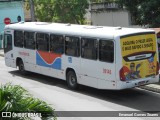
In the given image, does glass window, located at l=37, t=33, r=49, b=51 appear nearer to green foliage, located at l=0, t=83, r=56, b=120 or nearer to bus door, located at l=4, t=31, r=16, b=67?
bus door, located at l=4, t=31, r=16, b=67

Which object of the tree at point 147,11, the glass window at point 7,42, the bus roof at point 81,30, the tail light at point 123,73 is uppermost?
the tree at point 147,11

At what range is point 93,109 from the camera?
12727 mm

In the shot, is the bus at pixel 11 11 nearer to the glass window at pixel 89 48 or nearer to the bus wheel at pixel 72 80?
the bus wheel at pixel 72 80

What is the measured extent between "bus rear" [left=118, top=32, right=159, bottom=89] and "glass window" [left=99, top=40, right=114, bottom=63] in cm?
43

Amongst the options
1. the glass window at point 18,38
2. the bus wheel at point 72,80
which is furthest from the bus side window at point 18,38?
the bus wheel at point 72,80

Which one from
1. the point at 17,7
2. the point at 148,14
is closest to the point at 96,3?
the point at 17,7

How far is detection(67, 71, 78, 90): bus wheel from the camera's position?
16034mm

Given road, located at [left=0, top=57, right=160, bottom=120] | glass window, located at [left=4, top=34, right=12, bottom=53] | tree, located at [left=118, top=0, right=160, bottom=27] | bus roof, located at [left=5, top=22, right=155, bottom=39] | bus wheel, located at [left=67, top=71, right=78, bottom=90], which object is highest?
tree, located at [left=118, top=0, right=160, bottom=27]

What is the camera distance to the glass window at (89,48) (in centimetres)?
1466

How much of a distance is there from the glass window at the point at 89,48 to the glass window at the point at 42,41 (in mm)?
2951

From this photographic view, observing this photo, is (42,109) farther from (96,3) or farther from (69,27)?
(96,3)

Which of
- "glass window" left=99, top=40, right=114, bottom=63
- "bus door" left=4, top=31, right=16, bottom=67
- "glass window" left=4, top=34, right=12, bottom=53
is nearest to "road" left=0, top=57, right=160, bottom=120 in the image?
"glass window" left=99, top=40, right=114, bottom=63

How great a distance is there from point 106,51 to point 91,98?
77.6 inches

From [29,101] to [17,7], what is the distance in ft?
111
